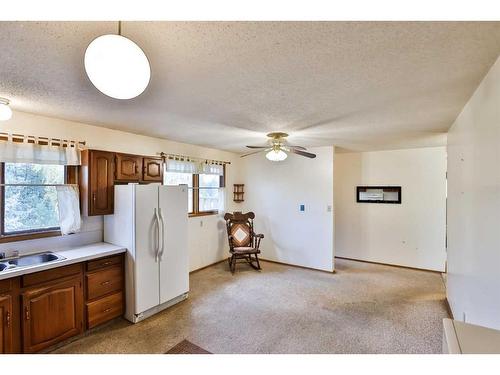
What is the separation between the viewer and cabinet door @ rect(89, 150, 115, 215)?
2.88 meters

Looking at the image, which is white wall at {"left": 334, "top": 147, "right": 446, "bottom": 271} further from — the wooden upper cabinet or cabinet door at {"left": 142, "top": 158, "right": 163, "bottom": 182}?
the wooden upper cabinet

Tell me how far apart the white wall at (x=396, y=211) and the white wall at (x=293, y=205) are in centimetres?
103

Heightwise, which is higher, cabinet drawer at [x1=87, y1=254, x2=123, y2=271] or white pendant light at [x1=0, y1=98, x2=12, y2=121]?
white pendant light at [x1=0, y1=98, x2=12, y2=121]

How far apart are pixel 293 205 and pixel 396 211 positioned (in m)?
2.04

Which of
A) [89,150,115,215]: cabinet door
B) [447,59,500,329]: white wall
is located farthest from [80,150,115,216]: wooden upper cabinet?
[447,59,500,329]: white wall

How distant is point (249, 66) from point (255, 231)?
4283mm

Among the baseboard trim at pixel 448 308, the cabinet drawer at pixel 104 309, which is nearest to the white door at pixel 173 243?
the cabinet drawer at pixel 104 309

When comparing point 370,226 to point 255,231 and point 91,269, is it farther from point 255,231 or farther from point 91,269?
point 91,269

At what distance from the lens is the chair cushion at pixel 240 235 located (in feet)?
16.2

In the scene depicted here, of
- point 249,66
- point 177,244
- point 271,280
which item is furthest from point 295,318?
point 249,66

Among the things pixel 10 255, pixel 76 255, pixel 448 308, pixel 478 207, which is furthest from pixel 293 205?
pixel 10 255

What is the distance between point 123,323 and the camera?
9.21 feet

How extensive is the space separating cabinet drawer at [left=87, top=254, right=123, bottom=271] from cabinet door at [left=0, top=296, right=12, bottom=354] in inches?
25.3
